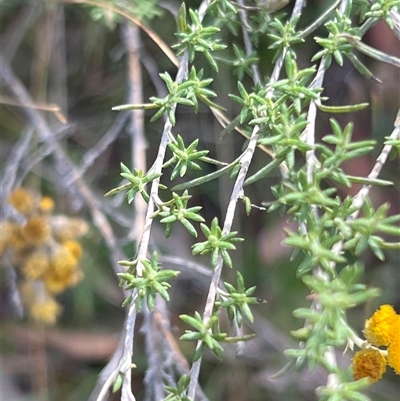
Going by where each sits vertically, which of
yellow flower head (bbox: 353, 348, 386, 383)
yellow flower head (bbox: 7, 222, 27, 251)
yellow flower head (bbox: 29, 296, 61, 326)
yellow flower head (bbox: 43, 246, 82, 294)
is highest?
yellow flower head (bbox: 353, 348, 386, 383)

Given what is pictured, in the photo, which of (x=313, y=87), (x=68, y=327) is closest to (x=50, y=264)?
(x=68, y=327)

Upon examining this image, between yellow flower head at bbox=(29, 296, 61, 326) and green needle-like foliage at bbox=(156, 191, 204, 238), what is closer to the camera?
green needle-like foliage at bbox=(156, 191, 204, 238)

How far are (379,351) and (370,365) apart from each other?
17 millimetres

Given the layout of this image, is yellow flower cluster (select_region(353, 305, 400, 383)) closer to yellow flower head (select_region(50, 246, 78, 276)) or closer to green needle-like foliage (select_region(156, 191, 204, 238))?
green needle-like foliage (select_region(156, 191, 204, 238))

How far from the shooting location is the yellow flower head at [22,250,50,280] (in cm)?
92

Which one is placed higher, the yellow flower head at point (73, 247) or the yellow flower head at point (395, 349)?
the yellow flower head at point (395, 349)

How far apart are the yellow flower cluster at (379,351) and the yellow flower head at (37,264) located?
0.61 meters

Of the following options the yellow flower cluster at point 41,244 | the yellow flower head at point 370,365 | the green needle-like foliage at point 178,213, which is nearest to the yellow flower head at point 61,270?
the yellow flower cluster at point 41,244

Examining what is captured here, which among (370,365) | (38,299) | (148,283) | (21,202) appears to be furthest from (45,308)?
(370,365)

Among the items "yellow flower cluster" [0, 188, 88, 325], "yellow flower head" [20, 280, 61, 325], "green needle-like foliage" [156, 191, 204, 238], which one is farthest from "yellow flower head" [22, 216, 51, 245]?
"green needle-like foliage" [156, 191, 204, 238]

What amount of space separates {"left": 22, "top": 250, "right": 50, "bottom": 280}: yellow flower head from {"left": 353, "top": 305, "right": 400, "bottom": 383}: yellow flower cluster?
61 cm

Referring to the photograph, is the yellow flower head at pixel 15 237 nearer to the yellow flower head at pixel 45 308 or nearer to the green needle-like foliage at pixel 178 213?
the yellow flower head at pixel 45 308

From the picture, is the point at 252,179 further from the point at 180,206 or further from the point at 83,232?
the point at 83,232

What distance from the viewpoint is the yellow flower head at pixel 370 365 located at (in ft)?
1.55
